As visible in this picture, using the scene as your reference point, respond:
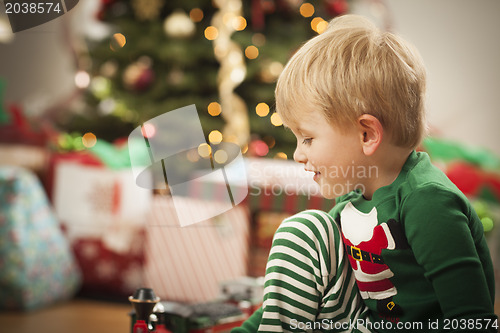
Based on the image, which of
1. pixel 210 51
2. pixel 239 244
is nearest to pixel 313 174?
pixel 239 244

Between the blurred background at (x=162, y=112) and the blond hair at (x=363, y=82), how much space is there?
0.07m

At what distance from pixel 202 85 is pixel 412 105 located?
148 centimetres

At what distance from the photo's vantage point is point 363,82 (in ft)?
1.90

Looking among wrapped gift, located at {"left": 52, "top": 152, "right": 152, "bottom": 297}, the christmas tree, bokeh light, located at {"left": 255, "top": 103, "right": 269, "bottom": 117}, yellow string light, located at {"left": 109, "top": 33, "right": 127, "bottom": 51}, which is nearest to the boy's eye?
wrapped gift, located at {"left": 52, "top": 152, "right": 152, "bottom": 297}

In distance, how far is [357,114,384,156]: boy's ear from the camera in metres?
0.58

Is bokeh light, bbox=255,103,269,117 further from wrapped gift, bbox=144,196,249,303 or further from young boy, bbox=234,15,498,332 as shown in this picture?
young boy, bbox=234,15,498,332

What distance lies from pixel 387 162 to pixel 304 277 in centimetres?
17

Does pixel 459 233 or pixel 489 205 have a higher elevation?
pixel 459 233

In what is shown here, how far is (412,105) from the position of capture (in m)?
0.59

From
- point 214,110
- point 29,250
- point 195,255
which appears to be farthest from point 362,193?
point 214,110

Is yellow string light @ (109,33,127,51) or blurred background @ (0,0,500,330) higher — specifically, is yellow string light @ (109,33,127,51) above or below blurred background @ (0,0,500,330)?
above

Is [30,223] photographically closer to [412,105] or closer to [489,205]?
[412,105]

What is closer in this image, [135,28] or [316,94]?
[316,94]

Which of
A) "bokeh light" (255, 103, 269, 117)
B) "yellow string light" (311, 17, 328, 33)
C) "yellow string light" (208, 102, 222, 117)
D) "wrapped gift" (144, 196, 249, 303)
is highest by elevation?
"yellow string light" (311, 17, 328, 33)
